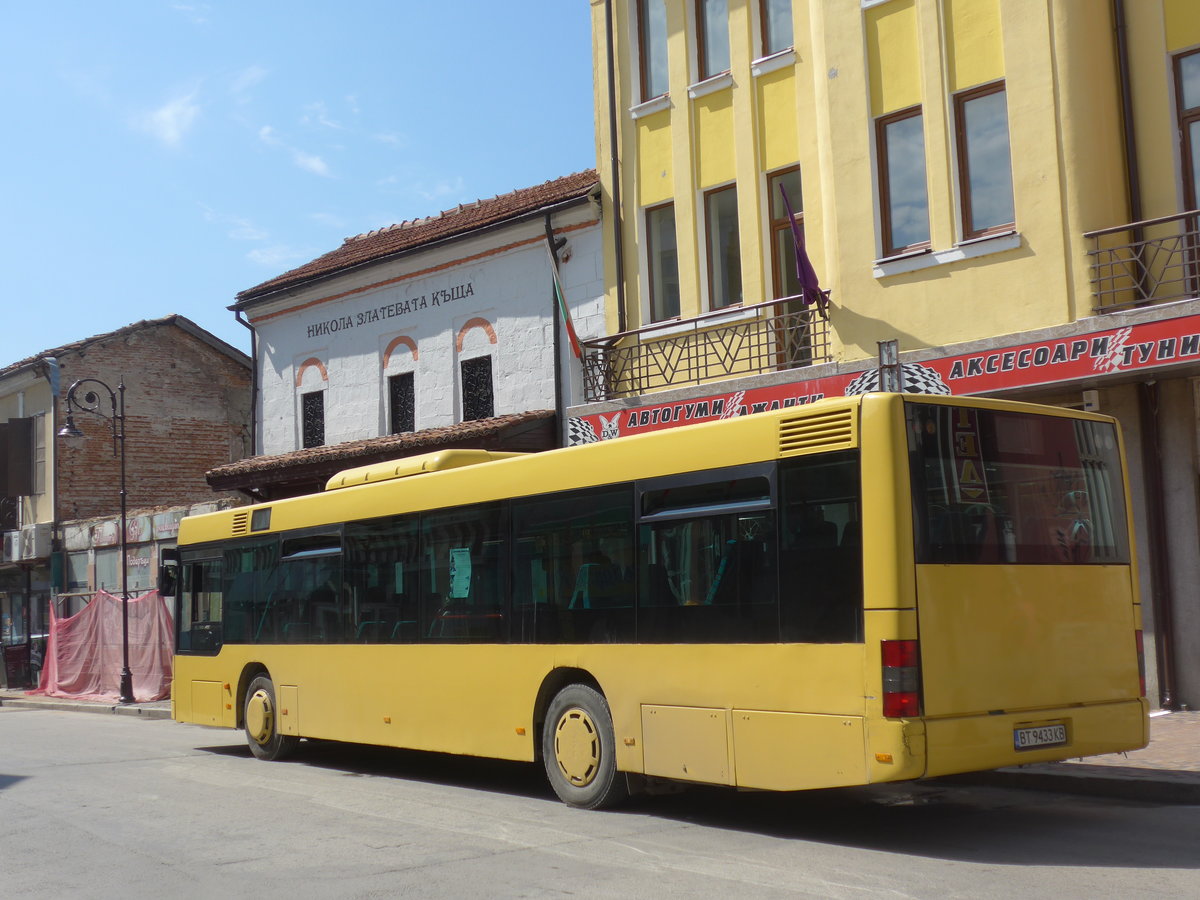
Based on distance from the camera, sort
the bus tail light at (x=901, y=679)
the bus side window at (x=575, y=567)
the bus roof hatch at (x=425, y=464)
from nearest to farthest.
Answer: the bus tail light at (x=901, y=679)
the bus side window at (x=575, y=567)
the bus roof hatch at (x=425, y=464)

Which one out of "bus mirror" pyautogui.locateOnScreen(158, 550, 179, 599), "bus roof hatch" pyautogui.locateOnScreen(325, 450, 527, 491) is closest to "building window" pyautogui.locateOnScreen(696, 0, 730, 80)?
"bus roof hatch" pyautogui.locateOnScreen(325, 450, 527, 491)

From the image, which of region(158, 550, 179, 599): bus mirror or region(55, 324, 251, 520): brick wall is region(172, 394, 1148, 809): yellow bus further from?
region(55, 324, 251, 520): brick wall

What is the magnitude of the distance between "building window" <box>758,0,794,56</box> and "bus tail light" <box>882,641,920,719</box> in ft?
41.8

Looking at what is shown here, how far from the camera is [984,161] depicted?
1591 centimetres

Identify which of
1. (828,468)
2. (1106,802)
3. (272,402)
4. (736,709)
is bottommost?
(1106,802)

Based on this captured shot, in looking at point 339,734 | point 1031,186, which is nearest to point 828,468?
point 339,734

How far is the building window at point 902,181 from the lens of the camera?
1650 cm

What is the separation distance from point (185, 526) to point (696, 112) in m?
9.27

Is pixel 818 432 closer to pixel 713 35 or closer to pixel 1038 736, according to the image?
pixel 1038 736

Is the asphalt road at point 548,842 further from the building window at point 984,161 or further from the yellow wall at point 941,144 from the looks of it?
the building window at point 984,161

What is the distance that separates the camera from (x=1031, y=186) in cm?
1515

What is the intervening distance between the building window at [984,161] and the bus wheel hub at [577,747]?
330 inches

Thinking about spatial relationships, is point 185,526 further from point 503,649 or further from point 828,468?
point 828,468

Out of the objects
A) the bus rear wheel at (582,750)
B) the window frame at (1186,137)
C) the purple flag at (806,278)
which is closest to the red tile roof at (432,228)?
the purple flag at (806,278)
